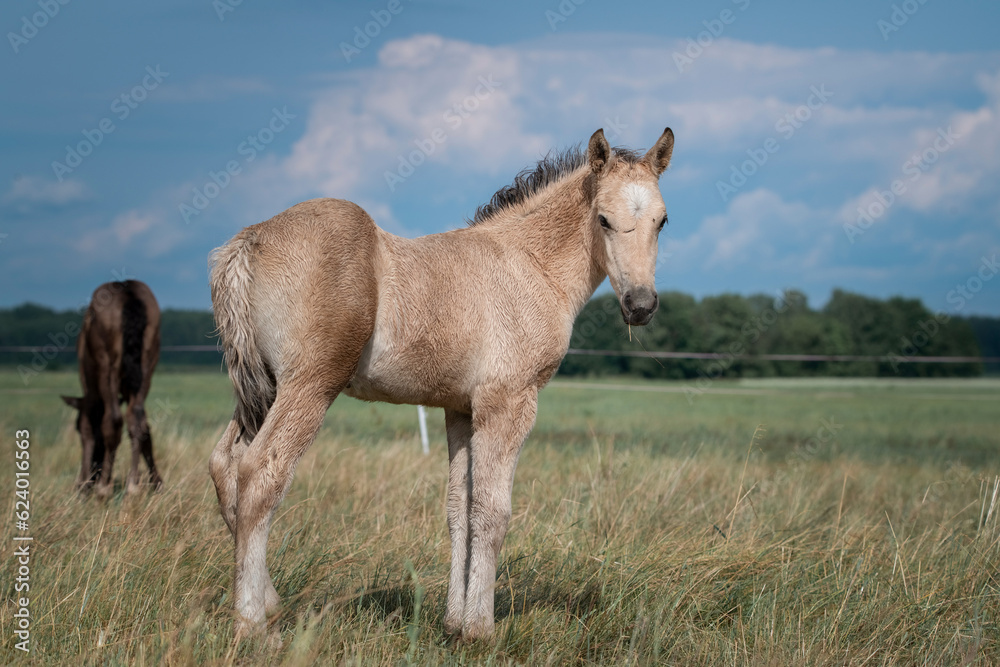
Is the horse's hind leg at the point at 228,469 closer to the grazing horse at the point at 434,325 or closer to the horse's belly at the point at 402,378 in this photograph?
the grazing horse at the point at 434,325

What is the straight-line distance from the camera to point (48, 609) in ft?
→ 11.1

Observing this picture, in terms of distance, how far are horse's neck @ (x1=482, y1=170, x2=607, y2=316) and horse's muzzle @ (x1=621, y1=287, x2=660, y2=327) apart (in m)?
0.48

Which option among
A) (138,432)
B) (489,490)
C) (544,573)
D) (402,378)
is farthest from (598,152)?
(138,432)

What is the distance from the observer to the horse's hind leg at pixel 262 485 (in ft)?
10.1

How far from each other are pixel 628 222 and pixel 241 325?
190 centimetres

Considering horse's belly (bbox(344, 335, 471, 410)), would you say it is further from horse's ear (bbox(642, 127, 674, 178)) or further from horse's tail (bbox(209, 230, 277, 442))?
horse's ear (bbox(642, 127, 674, 178))

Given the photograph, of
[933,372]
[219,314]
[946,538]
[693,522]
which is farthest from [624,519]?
[933,372]

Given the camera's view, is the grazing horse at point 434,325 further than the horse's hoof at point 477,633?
No

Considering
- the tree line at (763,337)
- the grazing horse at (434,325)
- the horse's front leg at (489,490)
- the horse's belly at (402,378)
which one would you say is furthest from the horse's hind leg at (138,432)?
the tree line at (763,337)

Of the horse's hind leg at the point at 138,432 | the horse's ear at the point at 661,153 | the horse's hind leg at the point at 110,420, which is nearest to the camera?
the horse's ear at the point at 661,153

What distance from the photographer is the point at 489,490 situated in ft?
11.7

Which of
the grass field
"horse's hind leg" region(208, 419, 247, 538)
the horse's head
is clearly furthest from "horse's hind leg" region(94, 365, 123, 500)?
the horse's head

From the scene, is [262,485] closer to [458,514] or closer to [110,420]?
[458,514]

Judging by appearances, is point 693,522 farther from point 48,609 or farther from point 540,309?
point 48,609
